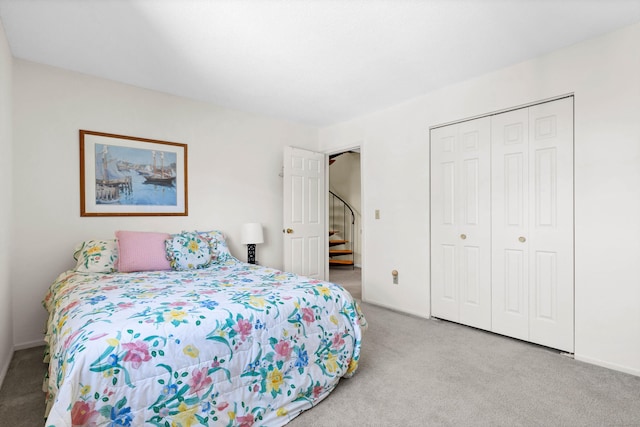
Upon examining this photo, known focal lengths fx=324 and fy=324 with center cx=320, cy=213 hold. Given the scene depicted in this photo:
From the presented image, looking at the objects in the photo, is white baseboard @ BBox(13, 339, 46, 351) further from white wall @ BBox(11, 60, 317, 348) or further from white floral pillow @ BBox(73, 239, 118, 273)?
white floral pillow @ BBox(73, 239, 118, 273)

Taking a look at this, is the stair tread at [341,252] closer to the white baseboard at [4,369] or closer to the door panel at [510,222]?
the door panel at [510,222]

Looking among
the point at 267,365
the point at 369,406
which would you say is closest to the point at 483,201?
the point at 369,406

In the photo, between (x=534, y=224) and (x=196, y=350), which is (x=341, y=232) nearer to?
(x=534, y=224)

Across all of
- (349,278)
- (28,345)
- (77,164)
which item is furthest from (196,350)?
(349,278)

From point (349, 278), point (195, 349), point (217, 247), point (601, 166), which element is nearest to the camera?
point (195, 349)

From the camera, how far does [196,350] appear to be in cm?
144

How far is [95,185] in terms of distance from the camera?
2.98 metres

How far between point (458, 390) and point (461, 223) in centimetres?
165

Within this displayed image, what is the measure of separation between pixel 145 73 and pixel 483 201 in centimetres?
331

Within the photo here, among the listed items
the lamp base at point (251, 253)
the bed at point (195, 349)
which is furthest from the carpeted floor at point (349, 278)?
the bed at point (195, 349)

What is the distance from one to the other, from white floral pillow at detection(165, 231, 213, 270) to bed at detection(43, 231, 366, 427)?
403 millimetres

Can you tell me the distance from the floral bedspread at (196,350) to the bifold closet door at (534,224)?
1.61 m

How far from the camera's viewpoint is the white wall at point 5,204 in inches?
84.0

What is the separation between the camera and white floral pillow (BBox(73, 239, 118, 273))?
8.54 feet
